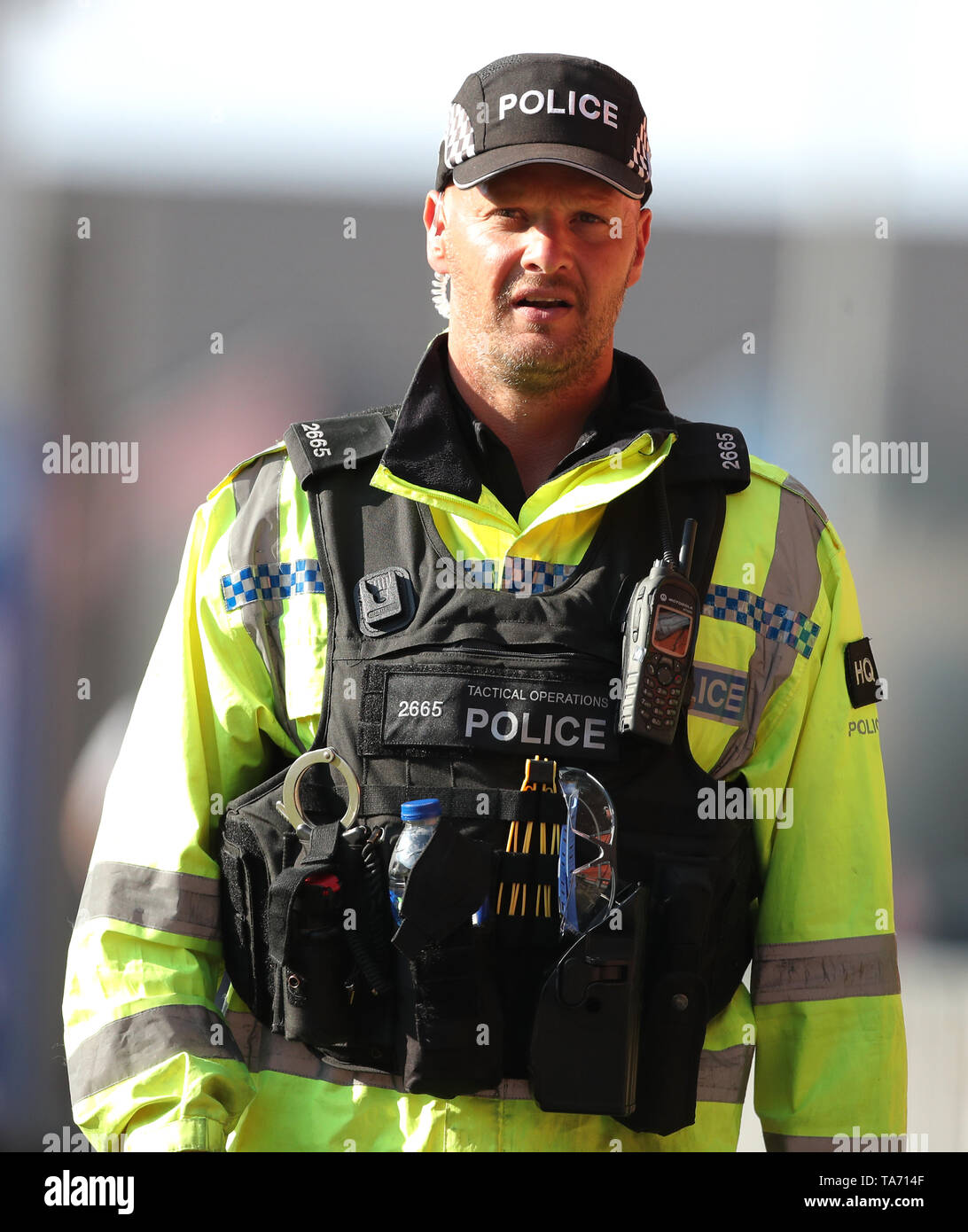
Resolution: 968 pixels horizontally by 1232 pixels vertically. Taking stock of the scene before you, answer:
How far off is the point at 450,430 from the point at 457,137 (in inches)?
18.3

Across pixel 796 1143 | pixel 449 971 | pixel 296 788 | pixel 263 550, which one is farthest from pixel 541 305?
pixel 796 1143

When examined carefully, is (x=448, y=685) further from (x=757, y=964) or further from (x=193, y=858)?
(x=757, y=964)

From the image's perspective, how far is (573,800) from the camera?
1731 mm

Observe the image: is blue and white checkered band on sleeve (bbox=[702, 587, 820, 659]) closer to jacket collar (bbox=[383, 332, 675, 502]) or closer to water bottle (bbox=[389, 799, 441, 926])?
jacket collar (bbox=[383, 332, 675, 502])

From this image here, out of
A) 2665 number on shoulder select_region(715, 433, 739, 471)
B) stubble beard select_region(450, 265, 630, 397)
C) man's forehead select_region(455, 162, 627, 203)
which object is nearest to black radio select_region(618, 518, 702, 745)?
2665 number on shoulder select_region(715, 433, 739, 471)

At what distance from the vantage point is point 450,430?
6.55 feet

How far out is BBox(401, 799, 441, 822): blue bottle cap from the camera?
1722mm

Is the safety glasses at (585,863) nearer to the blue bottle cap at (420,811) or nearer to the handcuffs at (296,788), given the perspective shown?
the blue bottle cap at (420,811)

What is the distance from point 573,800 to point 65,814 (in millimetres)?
1704

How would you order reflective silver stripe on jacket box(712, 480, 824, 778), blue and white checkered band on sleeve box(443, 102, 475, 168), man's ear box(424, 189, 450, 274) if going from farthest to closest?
man's ear box(424, 189, 450, 274) → blue and white checkered band on sleeve box(443, 102, 475, 168) → reflective silver stripe on jacket box(712, 480, 824, 778)

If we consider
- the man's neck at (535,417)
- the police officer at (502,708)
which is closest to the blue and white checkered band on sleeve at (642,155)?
the police officer at (502,708)

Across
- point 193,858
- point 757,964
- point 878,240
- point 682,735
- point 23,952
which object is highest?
point 878,240

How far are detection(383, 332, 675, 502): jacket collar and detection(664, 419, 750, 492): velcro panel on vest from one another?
0.13 ft
